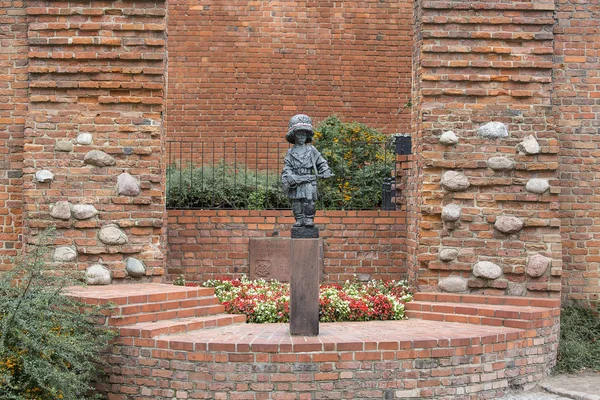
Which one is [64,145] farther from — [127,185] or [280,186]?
[280,186]

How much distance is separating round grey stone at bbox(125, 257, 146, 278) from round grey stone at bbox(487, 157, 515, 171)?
401 cm

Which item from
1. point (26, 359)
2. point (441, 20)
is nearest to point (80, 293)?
point (26, 359)

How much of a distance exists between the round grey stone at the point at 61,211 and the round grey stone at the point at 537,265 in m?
5.04

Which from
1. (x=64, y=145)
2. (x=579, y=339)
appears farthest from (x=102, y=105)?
(x=579, y=339)

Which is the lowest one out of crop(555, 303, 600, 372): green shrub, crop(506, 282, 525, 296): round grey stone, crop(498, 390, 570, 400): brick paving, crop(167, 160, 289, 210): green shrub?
crop(498, 390, 570, 400): brick paving

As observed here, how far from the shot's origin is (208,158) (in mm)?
13516

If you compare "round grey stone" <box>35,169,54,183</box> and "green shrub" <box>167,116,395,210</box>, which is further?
"green shrub" <box>167,116,395,210</box>

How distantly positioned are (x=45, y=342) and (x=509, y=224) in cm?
490

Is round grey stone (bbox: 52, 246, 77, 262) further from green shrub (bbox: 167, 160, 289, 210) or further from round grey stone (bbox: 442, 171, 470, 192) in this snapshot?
round grey stone (bbox: 442, 171, 470, 192)

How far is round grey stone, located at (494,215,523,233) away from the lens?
7953mm

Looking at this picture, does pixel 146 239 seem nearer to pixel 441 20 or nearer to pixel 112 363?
pixel 112 363

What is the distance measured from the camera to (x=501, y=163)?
8.05 metres

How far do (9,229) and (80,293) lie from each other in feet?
6.39

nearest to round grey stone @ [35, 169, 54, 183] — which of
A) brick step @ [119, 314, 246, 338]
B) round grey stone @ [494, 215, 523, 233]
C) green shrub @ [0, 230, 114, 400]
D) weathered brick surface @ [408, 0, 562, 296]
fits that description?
green shrub @ [0, 230, 114, 400]
